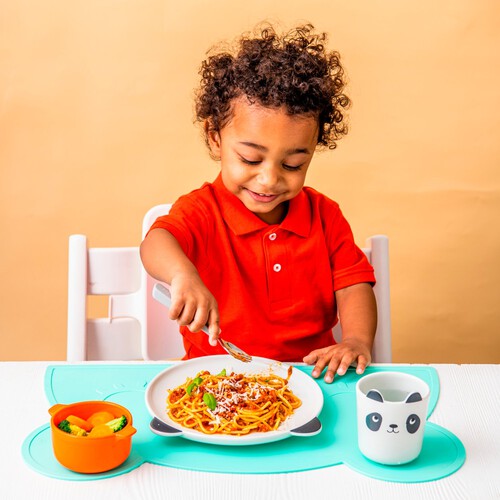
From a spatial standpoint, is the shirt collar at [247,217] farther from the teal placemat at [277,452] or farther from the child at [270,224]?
the teal placemat at [277,452]

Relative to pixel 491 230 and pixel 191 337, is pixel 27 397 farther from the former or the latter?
pixel 491 230

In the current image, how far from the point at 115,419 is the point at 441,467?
39 centimetres

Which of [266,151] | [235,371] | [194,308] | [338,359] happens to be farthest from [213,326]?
[266,151]

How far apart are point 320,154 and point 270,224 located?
840mm

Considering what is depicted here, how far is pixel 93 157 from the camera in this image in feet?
7.68

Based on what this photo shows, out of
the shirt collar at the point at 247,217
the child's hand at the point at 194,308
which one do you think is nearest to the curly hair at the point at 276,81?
the shirt collar at the point at 247,217

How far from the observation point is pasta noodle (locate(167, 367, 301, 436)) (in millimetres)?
998

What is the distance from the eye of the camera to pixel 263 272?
1.47m

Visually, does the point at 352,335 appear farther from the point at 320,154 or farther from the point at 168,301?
the point at 320,154

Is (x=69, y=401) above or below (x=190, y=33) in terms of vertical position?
below

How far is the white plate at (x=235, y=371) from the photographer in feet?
3.15

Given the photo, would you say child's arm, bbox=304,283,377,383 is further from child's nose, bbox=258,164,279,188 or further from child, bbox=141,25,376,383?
child's nose, bbox=258,164,279,188

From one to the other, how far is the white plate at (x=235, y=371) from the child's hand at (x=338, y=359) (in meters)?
0.04

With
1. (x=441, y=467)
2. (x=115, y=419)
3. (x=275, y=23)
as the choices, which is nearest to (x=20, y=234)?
(x=275, y=23)
